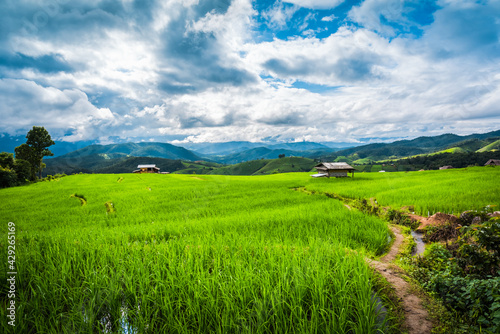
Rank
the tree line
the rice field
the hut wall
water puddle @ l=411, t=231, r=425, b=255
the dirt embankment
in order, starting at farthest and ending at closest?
1. the hut wall
2. the tree line
3. the dirt embankment
4. water puddle @ l=411, t=231, r=425, b=255
5. the rice field

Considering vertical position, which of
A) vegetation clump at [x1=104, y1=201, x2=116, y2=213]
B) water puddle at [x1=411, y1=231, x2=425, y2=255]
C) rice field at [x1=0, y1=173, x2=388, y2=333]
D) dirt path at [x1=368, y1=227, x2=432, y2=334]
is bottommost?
water puddle at [x1=411, y1=231, x2=425, y2=255]

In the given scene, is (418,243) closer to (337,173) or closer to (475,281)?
(475,281)

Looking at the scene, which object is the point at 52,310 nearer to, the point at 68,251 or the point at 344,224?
the point at 68,251

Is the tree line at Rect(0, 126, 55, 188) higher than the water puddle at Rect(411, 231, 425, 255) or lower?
higher

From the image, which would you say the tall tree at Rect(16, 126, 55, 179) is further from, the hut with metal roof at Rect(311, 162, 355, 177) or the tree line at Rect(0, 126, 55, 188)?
the hut with metal roof at Rect(311, 162, 355, 177)

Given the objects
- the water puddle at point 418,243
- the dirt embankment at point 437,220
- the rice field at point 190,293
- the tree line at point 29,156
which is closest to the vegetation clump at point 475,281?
the rice field at point 190,293

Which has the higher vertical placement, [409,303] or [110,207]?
[409,303]

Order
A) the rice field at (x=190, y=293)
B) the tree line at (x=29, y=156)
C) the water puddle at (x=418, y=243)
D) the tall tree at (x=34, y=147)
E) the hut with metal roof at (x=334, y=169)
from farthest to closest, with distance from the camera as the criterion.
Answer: the tall tree at (x=34, y=147) < the hut with metal roof at (x=334, y=169) < the tree line at (x=29, y=156) < the water puddle at (x=418, y=243) < the rice field at (x=190, y=293)

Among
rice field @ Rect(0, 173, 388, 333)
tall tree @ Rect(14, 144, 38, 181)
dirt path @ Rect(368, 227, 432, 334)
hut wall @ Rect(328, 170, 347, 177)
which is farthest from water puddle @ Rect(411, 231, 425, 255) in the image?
tall tree @ Rect(14, 144, 38, 181)

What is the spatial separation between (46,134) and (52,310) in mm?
62217

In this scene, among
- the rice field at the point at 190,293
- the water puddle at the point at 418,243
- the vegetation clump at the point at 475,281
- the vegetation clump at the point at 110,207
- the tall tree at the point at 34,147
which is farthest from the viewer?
the tall tree at the point at 34,147

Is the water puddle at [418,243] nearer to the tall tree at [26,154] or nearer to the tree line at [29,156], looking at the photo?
the tree line at [29,156]

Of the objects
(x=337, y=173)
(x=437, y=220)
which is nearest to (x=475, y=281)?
(x=437, y=220)

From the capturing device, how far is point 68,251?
5.06 metres
